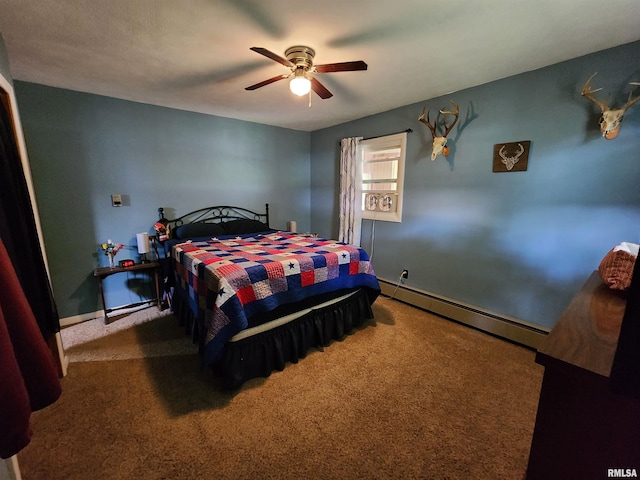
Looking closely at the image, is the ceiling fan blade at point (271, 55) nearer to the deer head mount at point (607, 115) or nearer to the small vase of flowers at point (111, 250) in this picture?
the deer head mount at point (607, 115)

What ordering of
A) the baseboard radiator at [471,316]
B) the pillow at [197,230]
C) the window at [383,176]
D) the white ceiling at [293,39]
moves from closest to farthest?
the white ceiling at [293,39] < the baseboard radiator at [471,316] < the pillow at [197,230] < the window at [383,176]

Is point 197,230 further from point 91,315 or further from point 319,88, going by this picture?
point 319,88

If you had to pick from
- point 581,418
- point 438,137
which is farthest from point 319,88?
point 581,418

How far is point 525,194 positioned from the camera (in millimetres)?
2406

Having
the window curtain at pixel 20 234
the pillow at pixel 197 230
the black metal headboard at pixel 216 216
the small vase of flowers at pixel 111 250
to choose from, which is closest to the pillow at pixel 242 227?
the pillow at pixel 197 230

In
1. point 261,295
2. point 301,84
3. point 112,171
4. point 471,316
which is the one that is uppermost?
point 301,84

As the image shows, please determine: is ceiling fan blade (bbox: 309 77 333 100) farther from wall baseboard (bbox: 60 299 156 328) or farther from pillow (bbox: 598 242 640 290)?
wall baseboard (bbox: 60 299 156 328)

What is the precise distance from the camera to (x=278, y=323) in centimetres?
213

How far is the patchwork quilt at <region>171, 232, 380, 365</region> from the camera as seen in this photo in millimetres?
1771

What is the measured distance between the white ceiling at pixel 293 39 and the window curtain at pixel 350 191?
118 cm

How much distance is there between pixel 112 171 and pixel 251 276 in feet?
8.04

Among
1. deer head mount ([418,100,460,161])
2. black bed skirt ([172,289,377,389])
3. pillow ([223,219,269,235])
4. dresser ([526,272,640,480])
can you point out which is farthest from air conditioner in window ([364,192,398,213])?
dresser ([526,272,640,480])

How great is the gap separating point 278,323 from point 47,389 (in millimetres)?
1421

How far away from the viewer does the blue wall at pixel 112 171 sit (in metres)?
2.66
